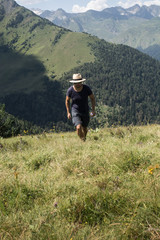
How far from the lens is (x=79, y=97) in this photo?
852 centimetres

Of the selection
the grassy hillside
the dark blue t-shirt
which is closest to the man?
the dark blue t-shirt

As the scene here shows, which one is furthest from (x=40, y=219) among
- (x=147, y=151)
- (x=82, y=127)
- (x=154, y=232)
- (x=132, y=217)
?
(x=82, y=127)

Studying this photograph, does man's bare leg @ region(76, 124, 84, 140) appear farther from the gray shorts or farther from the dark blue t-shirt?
the dark blue t-shirt

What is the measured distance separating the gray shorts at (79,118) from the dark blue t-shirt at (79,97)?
17 cm

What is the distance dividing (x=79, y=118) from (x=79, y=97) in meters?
0.89

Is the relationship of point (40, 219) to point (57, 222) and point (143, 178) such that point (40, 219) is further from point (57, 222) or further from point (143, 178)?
point (143, 178)

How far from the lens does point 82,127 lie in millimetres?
8992

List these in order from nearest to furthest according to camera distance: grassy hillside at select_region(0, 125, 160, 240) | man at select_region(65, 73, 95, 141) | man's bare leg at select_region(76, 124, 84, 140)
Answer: grassy hillside at select_region(0, 125, 160, 240)
man's bare leg at select_region(76, 124, 84, 140)
man at select_region(65, 73, 95, 141)

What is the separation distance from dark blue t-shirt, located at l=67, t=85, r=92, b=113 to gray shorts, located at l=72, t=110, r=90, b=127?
173 mm

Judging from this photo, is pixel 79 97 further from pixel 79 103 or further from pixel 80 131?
pixel 80 131

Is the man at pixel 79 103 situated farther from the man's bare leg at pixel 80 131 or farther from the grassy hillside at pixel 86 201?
the grassy hillside at pixel 86 201

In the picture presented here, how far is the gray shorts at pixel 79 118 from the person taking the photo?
8548 mm

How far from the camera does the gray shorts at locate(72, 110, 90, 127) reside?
8.55 m

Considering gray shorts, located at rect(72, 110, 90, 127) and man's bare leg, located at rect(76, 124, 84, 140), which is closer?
man's bare leg, located at rect(76, 124, 84, 140)
